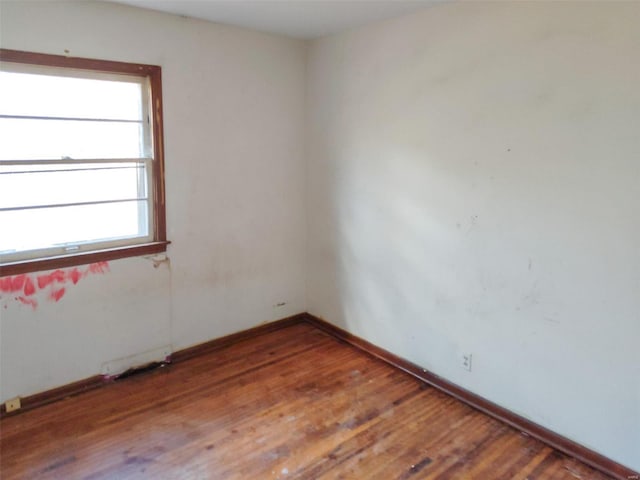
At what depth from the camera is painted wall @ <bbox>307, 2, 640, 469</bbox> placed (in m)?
2.03

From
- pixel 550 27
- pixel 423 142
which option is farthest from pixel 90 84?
pixel 550 27

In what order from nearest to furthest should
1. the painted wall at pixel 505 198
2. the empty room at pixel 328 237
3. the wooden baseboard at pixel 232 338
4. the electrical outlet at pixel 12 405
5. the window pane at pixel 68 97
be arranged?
1. the painted wall at pixel 505 198
2. the empty room at pixel 328 237
3. the window pane at pixel 68 97
4. the electrical outlet at pixel 12 405
5. the wooden baseboard at pixel 232 338

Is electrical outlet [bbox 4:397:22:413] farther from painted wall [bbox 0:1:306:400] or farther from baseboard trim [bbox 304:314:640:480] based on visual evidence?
baseboard trim [bbox 304:314:640:480]

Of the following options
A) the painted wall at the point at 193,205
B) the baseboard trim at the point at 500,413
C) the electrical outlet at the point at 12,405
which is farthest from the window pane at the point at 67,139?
the baseboard trim at the point at 500,413

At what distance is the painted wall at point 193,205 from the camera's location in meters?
2.61

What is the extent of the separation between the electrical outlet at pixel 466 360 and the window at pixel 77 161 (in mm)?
2122

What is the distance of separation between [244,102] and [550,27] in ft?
6.78

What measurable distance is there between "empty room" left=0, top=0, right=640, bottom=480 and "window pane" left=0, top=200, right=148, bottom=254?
0.02 meters

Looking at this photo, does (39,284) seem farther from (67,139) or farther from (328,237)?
(328,237)

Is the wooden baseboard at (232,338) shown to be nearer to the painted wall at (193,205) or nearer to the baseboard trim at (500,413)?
the painted wall at (193,205)

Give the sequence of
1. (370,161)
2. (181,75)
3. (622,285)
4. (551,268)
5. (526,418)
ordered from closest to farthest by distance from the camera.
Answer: (622,285) → (551,268) → (526,418) → (181,75) → (370,161)

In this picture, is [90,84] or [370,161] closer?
[90,84]

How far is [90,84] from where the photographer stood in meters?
2.70

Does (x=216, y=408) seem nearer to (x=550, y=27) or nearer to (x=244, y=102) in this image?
(x=244, y=102)
